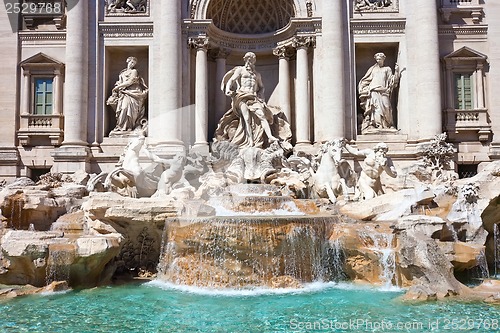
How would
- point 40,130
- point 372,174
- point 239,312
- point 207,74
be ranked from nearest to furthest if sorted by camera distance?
1. point 239,312
2. point 372,174
3. point 40,130
4. point 207,74

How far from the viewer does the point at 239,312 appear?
23.5ft

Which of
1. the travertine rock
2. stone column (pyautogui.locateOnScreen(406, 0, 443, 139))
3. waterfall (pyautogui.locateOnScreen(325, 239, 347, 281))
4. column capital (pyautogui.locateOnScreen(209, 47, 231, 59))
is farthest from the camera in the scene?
column capital (pyautogui.locateOnScreen(209, 47, 231, 59))

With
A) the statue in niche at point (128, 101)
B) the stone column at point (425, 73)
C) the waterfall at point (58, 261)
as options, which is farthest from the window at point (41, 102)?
the stone column at point (425, 73)

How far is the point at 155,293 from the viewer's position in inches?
338

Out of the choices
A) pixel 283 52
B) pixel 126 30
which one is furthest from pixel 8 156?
pixel 283 52

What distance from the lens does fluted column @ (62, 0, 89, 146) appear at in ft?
51.0

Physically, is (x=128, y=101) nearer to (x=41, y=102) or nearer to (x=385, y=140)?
(x=41, y=102)

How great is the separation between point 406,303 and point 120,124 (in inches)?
465

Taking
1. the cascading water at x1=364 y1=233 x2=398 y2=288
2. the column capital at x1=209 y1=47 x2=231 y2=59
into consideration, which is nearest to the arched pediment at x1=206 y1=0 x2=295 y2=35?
the column capital at x1=209 y1=47 x2=231 y2=59

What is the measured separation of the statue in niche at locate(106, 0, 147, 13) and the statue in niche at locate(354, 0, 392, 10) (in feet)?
25.3

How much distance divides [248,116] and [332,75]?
10.5ft

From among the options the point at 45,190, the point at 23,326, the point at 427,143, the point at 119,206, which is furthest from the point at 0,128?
the point at 427,143

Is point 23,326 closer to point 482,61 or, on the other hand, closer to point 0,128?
point 0,128

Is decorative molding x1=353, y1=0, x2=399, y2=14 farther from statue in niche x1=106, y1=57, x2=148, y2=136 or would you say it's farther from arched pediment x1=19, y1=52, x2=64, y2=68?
arched pediment x1=19, y1=52, x2=64, y2=68
